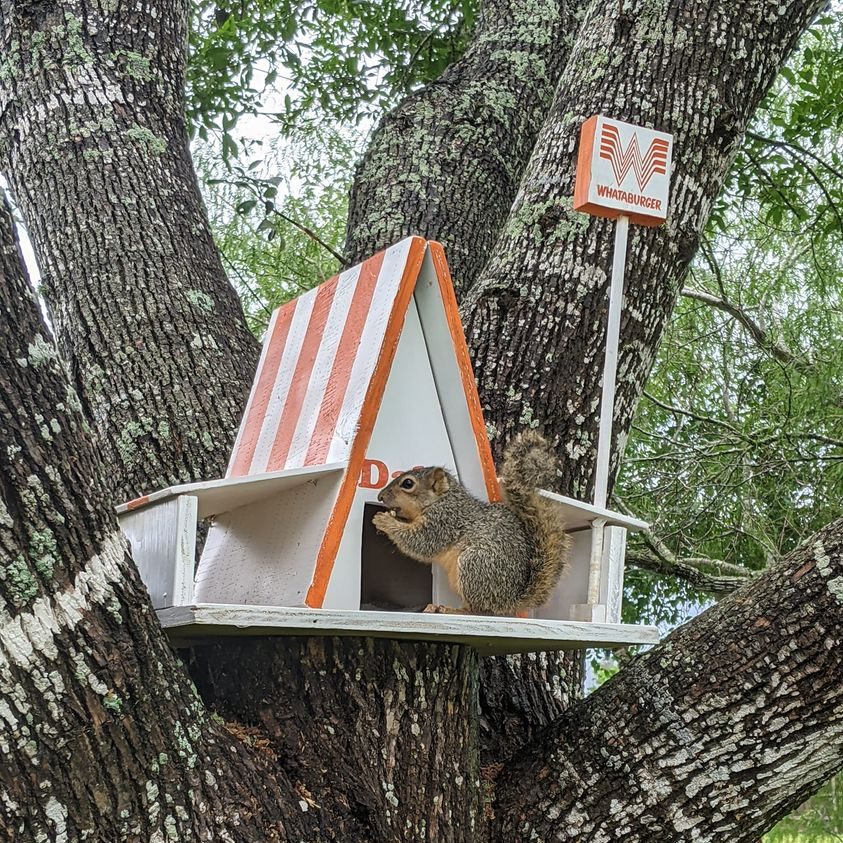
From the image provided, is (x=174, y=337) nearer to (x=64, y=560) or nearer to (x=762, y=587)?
(x=64, y=560)

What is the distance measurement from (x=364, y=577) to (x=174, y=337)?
2.62 ft

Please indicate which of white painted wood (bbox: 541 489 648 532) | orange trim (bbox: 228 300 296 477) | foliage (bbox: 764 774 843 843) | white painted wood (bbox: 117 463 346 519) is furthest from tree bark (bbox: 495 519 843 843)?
foliage (bbox: 764 774 843 843)

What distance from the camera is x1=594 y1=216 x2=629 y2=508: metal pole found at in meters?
2.14

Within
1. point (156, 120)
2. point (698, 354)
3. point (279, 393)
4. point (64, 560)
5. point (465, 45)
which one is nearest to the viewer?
point (64, 560)

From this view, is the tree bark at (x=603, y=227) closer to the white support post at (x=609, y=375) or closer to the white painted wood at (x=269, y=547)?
the white support post at (x=609, y=375)

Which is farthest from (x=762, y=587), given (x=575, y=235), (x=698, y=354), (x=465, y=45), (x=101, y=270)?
(x=698, y=354)

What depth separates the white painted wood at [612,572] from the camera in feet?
6.88

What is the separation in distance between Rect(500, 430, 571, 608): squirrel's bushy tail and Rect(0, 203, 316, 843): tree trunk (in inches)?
24.7

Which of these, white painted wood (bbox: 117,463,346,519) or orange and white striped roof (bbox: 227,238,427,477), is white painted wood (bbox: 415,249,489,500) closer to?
orange and white striped roof (bbox: 227,238,427,477)

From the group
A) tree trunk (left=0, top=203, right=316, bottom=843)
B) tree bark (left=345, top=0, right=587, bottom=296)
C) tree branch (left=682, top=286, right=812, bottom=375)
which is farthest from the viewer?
tree branch (left=682, top=286, right=812, bottom=375)

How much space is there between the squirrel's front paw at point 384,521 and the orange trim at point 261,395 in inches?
15.4

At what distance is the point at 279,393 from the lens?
2297 mm

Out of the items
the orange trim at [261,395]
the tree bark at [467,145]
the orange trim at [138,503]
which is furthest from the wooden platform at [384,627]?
the tree bark at [467,145]

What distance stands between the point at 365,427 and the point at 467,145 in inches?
70.3
